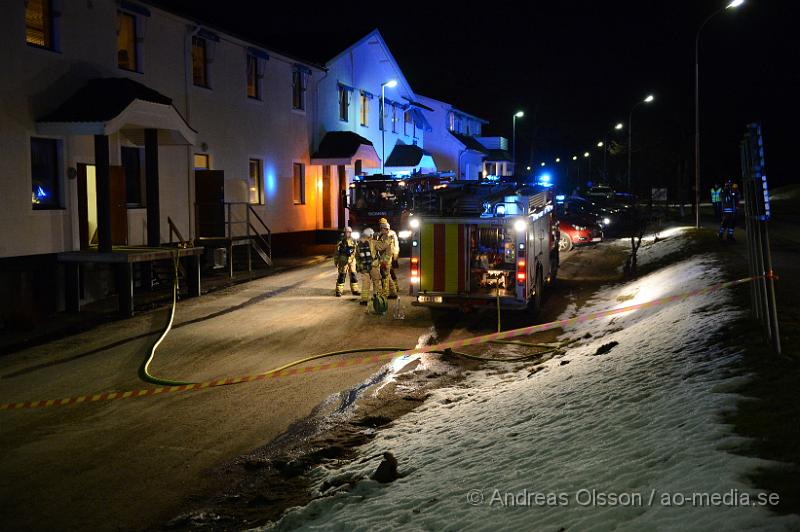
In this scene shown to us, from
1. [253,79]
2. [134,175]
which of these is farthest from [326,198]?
[134,175]

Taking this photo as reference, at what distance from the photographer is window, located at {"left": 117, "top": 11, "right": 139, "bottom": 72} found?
18938mm

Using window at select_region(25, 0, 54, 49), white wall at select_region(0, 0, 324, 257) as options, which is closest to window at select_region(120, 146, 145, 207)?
white wall at select_region(0, 0, 324, 257)

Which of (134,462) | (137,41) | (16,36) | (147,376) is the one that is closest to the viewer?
(134,462)

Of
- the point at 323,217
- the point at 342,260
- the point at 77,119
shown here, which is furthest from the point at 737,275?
the point at 323,217

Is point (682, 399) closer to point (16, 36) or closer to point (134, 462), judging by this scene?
point (134, 462)

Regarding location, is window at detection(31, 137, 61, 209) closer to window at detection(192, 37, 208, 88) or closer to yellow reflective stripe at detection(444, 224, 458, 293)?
window at detection(192, 37, 208, 88)

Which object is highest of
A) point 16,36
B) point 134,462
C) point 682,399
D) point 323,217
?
point 16,36

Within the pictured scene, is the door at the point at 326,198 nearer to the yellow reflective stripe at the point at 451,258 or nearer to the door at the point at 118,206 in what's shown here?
the door at the point at 118,206

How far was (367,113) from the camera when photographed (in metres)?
37.8

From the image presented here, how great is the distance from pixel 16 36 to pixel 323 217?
18.3m

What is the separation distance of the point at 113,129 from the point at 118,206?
319cm

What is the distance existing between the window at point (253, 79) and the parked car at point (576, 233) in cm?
1230

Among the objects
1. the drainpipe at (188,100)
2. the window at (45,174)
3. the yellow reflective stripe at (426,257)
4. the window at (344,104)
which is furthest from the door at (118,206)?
the window at (344,104)

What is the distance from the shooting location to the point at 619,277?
20.6 m
